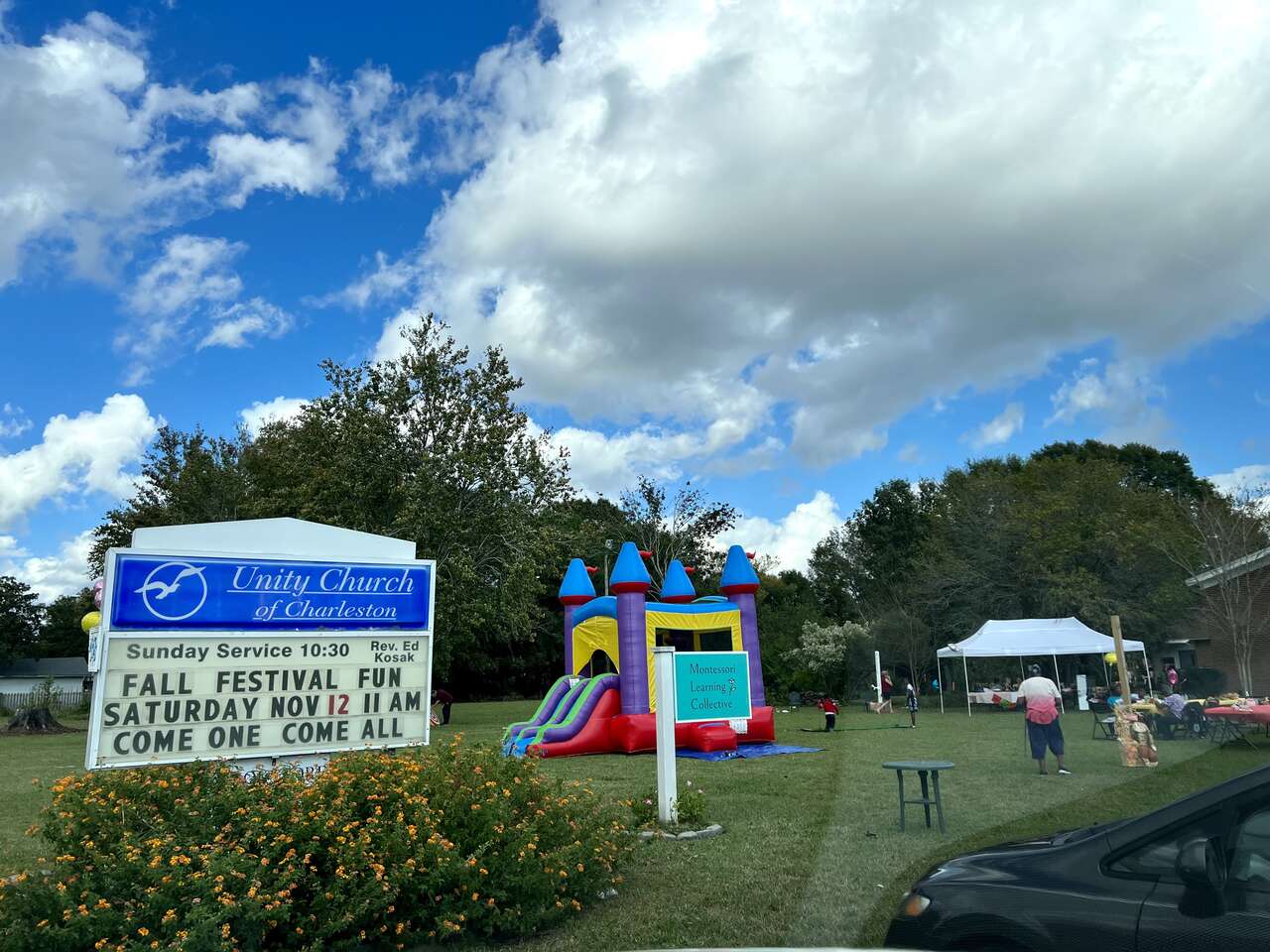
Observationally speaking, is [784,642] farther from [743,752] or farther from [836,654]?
[743,752]

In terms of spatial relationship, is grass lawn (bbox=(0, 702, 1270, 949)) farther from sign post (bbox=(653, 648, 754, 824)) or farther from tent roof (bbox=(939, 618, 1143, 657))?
tent roof (bbox=(939, 618, 1143, 657))

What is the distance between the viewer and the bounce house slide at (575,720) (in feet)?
57.7

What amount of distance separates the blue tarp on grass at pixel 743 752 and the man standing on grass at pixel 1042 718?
5479 mm

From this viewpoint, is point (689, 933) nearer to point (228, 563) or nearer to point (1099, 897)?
point (1099, 897)

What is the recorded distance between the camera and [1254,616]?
766 centimetres

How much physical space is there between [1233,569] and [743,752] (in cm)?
989

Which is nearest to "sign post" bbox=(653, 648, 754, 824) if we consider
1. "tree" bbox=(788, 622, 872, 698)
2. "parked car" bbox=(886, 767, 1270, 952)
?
"parked car" bbox=(886, 767, 1270, 952)

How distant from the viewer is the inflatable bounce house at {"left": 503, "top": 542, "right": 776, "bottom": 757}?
17.7 meters

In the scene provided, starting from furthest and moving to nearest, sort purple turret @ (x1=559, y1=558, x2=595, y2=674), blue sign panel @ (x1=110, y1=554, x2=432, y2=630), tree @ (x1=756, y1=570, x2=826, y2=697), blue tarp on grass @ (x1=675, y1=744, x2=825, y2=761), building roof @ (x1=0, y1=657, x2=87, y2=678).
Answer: building roof @ (x1=0, y1=657, x2=87, y2=678) < tree @ (x1=756, y1=570, x2=826, y2=697) < purple turret @ (x1=559, y1=558, x2=595, y2=674) < blue tarp on grass @ (x1=675, y1=744, x2=825, y2=761) < blue sign panel @ (x1=110, y1=554, x2=432, y2=630)

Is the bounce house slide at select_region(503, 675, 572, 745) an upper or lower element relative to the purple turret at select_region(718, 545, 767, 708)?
lower

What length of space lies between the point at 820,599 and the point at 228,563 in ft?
170

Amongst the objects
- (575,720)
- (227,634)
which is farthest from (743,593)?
(227,634)

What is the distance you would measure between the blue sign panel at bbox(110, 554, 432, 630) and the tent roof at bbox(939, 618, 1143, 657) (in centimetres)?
2015

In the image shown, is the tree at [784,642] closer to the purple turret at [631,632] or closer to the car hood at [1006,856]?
the purple turret at [631,632]
